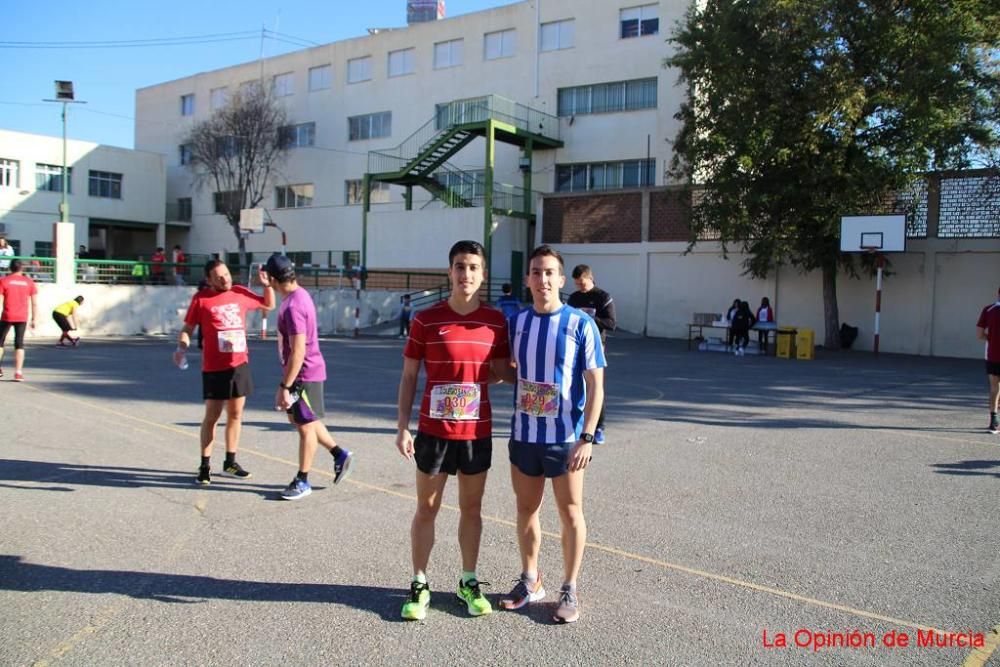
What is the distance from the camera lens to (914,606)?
4.21 m

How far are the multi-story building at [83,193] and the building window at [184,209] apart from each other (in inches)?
34.2

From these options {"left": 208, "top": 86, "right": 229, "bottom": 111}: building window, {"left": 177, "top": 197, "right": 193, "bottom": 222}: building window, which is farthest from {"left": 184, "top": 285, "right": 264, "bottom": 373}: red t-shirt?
{"left": 177, "top": 197, "right": 193, "bottom": 222}: building window

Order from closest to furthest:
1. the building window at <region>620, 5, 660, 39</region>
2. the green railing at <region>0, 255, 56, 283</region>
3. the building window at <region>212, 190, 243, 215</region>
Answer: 1. the green railing at <region>0, 255, 56, 283</region>
2. the building window at <region>620, 5, 660, 39</region>
3. the building window at <region>212, 190, 243, 215</region>

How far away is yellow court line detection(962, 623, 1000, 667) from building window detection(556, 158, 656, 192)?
28.7 m

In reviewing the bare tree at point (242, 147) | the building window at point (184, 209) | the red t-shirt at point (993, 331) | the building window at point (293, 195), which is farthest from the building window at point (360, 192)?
the red t-shirt at point (993, 331)

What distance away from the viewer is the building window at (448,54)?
37.6 meters

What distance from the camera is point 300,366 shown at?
598 cm

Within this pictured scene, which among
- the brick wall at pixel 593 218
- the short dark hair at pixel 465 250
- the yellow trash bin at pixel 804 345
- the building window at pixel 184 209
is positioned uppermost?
the building window at pixel 184 209

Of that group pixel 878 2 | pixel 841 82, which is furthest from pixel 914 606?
pixel 878 2

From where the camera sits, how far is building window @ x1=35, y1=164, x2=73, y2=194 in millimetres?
41625

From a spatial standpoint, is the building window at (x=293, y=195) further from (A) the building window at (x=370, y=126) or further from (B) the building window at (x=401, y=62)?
(B) the building window at (x=401, y=62)

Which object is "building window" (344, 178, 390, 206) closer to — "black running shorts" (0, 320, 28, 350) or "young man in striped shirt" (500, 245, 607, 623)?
"black running shorts" (0, 320, 28, 350)

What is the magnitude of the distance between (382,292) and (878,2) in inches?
729

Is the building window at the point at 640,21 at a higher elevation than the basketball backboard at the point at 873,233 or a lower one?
higher
